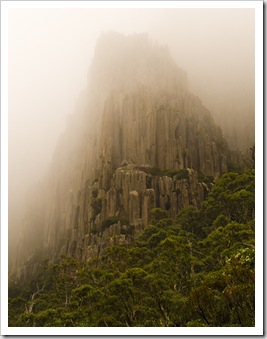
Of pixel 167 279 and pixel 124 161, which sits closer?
pixel 167 279

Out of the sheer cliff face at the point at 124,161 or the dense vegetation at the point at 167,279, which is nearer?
the dense vegetation at the point at 167,279

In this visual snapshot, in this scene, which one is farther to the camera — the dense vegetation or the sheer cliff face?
the sheer cliff face

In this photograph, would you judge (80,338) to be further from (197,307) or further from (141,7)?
(141,7)

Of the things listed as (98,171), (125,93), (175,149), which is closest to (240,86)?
(175,149)

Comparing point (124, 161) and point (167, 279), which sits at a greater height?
point (124, 161)

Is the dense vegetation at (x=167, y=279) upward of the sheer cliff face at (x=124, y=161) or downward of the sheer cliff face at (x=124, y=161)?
downward
